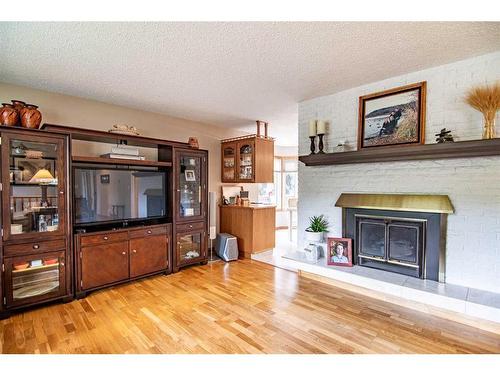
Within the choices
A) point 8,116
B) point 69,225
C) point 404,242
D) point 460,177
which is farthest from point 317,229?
point 8,116

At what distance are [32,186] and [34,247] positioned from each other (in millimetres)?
605

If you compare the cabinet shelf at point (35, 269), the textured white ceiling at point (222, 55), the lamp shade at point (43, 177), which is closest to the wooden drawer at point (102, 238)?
the cabinet shelf at point (35, 269)

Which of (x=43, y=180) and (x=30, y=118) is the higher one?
(x=30, y=118)

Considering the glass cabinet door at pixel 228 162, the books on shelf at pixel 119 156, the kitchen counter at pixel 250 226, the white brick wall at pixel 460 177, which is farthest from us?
the glass cabinet door at pixel 228 162

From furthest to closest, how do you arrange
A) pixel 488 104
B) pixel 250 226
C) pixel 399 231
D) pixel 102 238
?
1. pixel 250 226
2. pixel 102 238
3. pixel 399 231
4. pixel 488 104

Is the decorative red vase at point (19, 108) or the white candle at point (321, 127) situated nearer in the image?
the decorative red vase at point (19, 108)

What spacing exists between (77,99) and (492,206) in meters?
4.61

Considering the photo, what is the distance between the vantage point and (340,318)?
2.26 m

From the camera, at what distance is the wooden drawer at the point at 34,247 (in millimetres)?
2333

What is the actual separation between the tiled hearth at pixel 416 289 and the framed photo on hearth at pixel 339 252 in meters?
0.09

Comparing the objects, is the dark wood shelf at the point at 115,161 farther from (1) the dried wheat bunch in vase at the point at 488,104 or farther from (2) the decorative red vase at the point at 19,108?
(1) the dried wheat bunch in vase at the point at 488,104

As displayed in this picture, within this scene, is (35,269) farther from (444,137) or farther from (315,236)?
(444,137)

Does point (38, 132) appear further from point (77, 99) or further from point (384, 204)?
point (384, 204)

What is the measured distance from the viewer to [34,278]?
2.52 m
